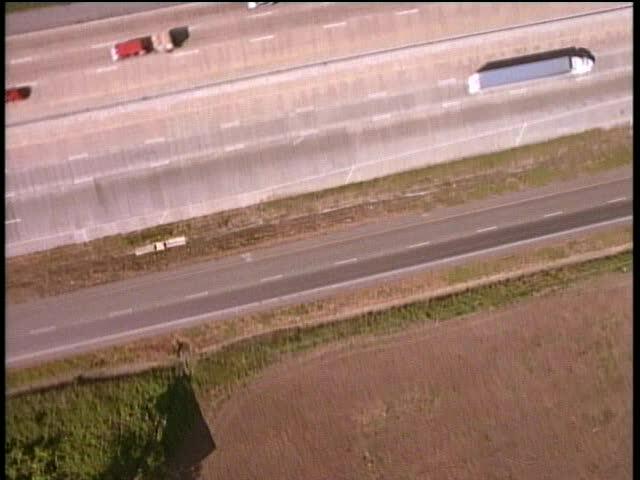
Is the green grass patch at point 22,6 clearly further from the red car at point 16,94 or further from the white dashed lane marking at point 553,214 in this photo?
the white dashed lane marking at point 553,214

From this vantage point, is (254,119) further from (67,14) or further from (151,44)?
(67,14)

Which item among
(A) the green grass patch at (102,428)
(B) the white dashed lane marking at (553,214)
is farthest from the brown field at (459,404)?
(B) the white dashed lane marking at (553,214)

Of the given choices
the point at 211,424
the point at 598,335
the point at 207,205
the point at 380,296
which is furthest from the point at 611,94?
the point at 211,424

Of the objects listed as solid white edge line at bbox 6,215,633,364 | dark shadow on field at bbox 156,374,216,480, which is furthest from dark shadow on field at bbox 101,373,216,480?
solid white edge line at bbox 6,215,633,364

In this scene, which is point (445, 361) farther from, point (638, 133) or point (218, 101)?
point (218, 101)

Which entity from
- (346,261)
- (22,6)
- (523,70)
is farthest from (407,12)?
(22,6)

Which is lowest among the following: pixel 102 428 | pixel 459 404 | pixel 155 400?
pixel 459 404

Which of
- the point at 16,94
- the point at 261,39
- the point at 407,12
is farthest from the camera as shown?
the point at 407,12
